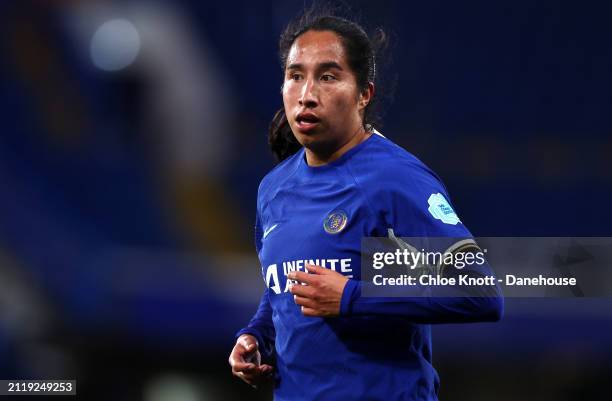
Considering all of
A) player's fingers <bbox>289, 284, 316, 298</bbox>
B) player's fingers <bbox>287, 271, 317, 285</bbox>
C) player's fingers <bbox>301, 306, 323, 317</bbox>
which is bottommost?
player's fingers <bbox>301, 306, 323, 317</bbox>

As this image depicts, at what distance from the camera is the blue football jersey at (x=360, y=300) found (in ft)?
7.47

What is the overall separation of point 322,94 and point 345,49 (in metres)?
0.15

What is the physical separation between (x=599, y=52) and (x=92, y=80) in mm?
3904

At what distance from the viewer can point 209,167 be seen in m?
6.87

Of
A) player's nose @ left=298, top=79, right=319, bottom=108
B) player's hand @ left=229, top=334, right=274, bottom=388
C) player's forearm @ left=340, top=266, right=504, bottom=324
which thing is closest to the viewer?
player's forearm @ left=340, top=266, right=504, bottom=324

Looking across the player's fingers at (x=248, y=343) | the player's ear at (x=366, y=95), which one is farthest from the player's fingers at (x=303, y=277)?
the player's ear at (x=366, y=95)

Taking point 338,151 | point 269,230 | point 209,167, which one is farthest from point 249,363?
point 209,167

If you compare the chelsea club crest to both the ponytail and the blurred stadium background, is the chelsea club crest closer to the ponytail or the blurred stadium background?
the ponytail

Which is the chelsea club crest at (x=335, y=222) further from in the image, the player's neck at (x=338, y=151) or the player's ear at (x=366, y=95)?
the player's ear at (x=366, y=95)

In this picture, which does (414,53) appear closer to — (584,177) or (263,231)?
(584,177)

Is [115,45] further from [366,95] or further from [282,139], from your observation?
[366,95]

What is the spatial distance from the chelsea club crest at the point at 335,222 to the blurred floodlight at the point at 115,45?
4886mm

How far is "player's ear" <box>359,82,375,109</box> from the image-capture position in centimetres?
264

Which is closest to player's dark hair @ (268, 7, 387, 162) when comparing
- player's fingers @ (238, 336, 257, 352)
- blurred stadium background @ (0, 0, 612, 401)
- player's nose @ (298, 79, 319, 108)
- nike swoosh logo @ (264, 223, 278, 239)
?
player's nose @ (298, 79, 319, 108)
